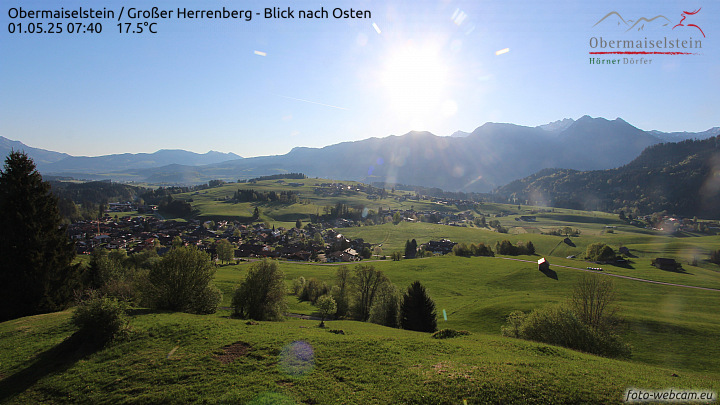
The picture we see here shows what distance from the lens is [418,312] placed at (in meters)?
40.4

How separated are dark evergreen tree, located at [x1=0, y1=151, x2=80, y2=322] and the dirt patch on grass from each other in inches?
930

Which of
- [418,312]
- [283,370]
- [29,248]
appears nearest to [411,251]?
[418,312]

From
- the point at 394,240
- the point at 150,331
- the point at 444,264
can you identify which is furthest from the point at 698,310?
the point at 394,240

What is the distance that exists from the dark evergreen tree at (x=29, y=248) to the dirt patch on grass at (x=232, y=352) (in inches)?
930

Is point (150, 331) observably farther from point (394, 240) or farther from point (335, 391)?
point (394, 240)

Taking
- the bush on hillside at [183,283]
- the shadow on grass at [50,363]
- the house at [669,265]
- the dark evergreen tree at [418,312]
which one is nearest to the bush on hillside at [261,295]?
the bush on hillside at [183,283]

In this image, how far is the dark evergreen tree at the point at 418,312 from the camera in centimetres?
4003

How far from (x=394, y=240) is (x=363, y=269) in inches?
4633

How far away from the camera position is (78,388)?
15.5 m

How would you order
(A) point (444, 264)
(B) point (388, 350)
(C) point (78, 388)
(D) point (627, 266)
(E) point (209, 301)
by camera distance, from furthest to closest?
(A) point (444, 264), (D) point (627, 266), (E) point (209, 301), (B) point (388, 350), (C) point (78, 388)

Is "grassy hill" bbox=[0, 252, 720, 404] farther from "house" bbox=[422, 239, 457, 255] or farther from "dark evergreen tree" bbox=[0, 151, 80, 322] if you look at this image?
"house" bbox=[422, 239, 457, 255]

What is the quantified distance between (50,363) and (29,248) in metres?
16.7

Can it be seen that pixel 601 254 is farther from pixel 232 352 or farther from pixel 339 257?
pixel 232 352

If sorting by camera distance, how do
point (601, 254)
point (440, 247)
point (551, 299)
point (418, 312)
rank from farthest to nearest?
point (440, 247) → point (601, 254) → point (551, 299) → point (418, 312)
